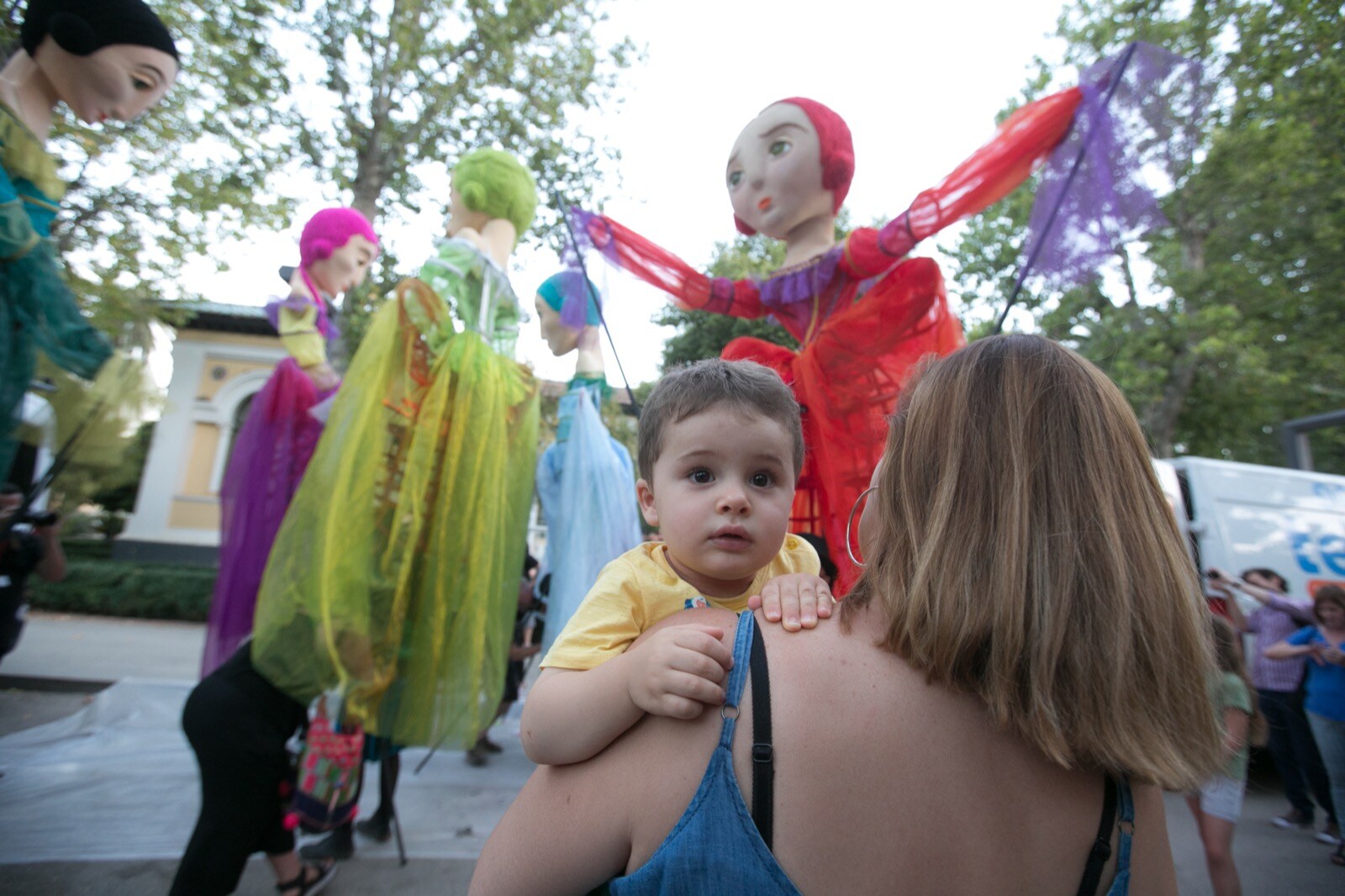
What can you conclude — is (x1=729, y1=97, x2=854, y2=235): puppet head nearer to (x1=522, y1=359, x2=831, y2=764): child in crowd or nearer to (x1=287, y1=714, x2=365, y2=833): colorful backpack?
(x1=522, y1=359, x2=831, y2=764): child in crowd

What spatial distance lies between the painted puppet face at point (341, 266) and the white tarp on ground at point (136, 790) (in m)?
2.49

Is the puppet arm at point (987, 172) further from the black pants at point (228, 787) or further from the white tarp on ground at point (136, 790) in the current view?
the white tarp on ground at point (136, 790)

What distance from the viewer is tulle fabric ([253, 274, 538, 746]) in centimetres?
220

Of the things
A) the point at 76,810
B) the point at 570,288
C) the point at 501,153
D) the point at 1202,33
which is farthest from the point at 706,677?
the point at 1202,33

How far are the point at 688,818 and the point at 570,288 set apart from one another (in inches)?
105

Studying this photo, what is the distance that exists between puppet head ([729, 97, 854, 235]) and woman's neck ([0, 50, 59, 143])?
7.33ft

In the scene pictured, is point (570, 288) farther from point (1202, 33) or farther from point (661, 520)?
point (1202, 33)

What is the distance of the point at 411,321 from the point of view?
2625mm

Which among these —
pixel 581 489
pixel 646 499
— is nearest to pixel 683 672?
pixel 646 499

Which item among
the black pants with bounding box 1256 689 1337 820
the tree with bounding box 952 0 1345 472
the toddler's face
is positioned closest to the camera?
the toddler's face

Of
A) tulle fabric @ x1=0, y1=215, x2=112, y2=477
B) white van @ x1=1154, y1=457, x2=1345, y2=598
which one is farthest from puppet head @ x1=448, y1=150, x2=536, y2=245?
white van @ x1=1154, y1=457, x2=1345, y2=598

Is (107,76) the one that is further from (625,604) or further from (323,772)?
(625,604)

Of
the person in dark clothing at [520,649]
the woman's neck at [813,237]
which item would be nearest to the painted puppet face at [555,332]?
the person in dark clothing at [520,649]

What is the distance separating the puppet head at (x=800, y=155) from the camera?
7.83 feet
